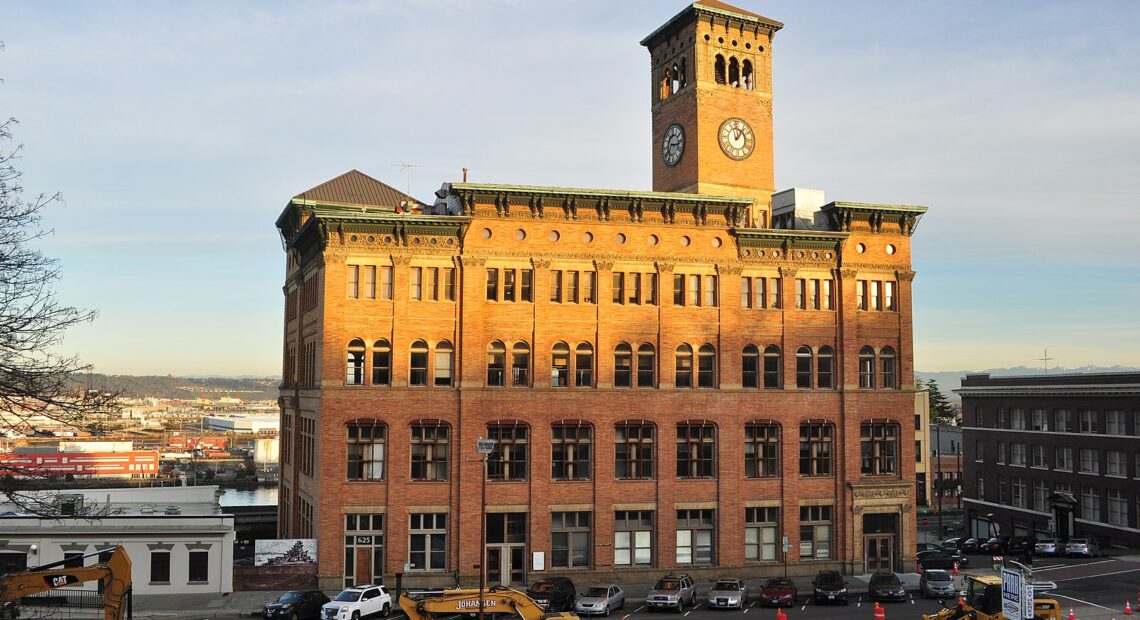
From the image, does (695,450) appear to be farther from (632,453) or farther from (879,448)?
(879,448)

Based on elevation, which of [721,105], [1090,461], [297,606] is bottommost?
[297,606]

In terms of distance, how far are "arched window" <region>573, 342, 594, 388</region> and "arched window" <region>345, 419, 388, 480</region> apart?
10.4 metres

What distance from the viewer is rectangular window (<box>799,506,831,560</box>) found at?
55.5 meters

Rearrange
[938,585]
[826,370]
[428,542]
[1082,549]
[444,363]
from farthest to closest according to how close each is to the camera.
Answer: [1082,549] < [826,370] < [444,363] < [428,542] < [938,585]

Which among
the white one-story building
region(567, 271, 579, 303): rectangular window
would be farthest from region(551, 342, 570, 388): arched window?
the white one-story building

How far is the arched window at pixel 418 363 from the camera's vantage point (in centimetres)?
5131

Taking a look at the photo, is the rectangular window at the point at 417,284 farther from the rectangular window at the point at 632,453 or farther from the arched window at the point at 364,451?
the rectangular window at the point at 632,453

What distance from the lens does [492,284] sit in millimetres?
52656

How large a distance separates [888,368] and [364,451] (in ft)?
98.1

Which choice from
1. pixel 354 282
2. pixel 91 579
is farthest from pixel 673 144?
pixel 91 579

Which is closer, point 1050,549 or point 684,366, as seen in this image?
point 684,366

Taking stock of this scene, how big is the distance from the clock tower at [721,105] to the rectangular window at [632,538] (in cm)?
1852

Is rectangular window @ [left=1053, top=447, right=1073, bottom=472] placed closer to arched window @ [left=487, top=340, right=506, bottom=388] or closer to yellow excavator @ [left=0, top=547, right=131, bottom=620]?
arched window @ [left=487, top=340, right=506, bottom=388]

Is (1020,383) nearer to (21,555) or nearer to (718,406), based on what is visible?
(718,406)
